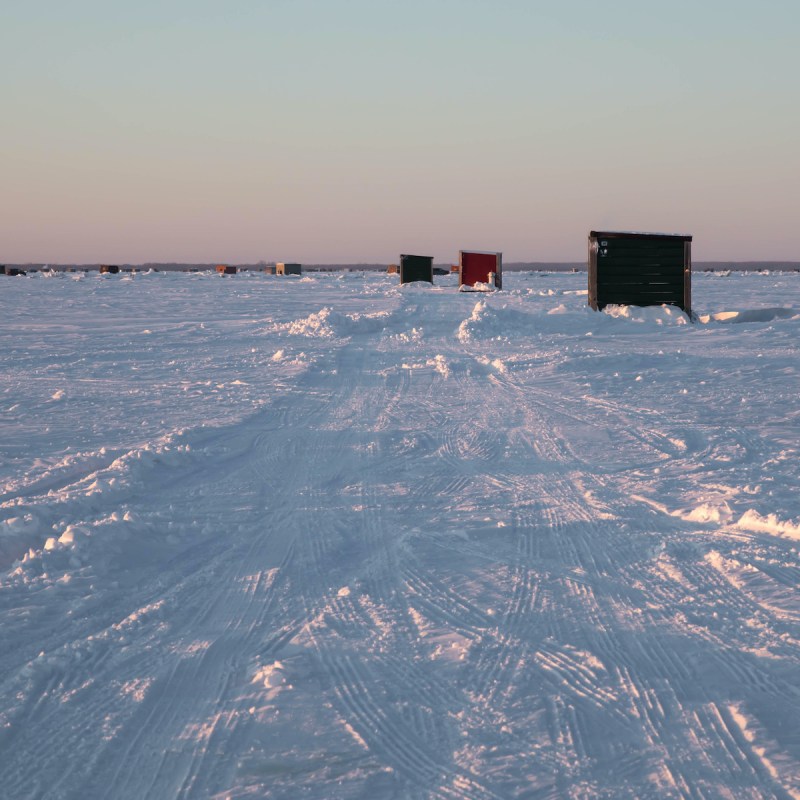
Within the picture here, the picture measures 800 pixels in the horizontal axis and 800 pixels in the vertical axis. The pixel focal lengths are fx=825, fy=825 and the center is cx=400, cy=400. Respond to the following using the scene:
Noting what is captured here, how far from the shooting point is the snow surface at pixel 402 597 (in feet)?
9.66

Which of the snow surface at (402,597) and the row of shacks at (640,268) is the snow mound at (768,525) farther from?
the row of shacks at (640,268)

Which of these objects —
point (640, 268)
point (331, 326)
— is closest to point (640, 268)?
point (640, 268)

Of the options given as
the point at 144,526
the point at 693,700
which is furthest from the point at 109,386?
the point at 693,700

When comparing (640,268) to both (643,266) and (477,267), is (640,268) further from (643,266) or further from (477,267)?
(477,267)

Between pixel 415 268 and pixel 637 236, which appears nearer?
pixel 637 236

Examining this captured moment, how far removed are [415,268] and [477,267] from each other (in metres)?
6.22

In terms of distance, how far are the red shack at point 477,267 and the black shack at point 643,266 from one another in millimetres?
18752

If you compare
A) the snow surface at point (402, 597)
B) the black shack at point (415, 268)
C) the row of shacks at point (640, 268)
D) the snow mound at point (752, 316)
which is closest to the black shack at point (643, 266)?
the row of shacks at point (640, 268)

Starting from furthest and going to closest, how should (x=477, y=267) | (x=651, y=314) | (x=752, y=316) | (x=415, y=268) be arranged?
(x=415, y=268)
(x=477, y=267)
(x=752, y=316)
(x=651, y=314)

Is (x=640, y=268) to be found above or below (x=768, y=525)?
above

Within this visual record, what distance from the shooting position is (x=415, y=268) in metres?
47.1

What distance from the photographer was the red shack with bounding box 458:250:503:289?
40844mm

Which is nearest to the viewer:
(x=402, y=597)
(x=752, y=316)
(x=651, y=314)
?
(x=402, y=597)

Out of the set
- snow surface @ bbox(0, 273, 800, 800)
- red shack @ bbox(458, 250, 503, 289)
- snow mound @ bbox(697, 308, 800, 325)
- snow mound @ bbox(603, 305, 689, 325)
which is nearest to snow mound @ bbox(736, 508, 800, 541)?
snow surface @ bbox(0, 273, 800, 800)
